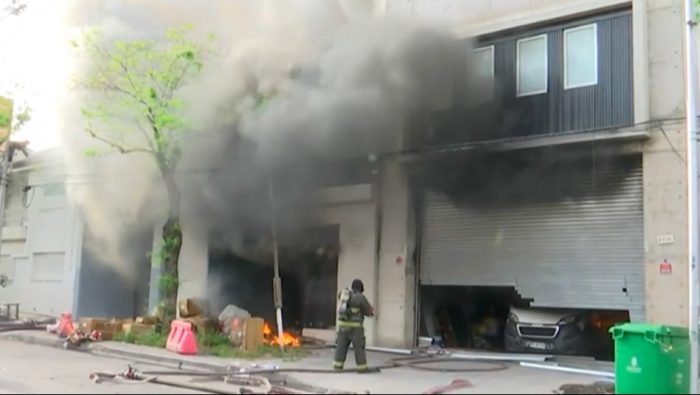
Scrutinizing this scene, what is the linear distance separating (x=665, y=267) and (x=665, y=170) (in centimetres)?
144

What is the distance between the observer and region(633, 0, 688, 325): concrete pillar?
35.2ft

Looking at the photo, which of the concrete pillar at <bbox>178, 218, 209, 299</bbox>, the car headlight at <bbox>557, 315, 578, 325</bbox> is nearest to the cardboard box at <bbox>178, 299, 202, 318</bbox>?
the concrete pillar at <bbox>178, 218, 209, 299</bbox>

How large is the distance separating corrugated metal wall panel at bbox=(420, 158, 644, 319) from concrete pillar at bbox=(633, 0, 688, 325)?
30 cm

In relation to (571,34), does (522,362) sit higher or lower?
lower

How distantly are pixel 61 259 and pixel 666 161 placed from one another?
54.9 feet

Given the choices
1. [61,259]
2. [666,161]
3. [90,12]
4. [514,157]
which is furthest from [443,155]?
[61,259]

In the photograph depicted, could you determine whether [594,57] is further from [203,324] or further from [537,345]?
[203,324]

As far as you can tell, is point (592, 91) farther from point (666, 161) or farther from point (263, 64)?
point (263, 64)

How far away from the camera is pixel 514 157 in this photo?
41.2ft

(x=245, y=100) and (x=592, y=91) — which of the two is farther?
(x=245, y=100)

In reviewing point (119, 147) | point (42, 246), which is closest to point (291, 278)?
point (119, 147)

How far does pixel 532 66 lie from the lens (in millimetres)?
12750

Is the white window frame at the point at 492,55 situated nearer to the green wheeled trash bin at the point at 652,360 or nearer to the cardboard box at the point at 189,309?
the green wheeled trash bin at the point at 652,360

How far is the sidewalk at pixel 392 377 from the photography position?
8.91 metres
